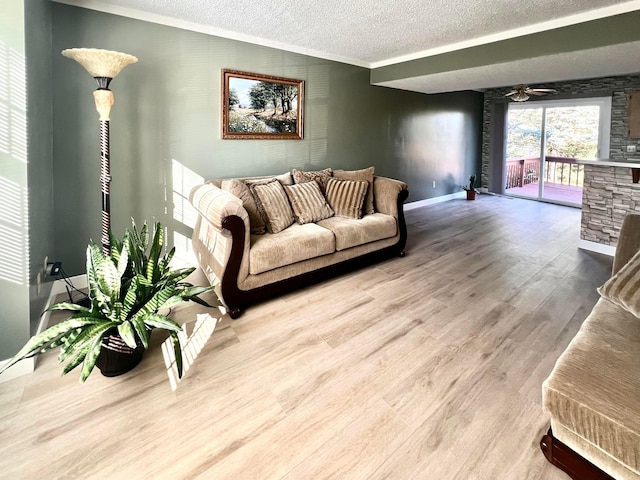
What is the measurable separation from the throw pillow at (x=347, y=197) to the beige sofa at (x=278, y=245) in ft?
0.32

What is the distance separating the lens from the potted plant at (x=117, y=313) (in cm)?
160

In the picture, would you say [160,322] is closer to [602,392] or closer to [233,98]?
[602,392]

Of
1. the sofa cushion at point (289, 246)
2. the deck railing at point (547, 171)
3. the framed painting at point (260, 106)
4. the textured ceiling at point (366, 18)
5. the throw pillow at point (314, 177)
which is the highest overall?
the textured ceiling at point (366, 18)

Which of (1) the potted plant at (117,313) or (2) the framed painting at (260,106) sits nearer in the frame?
(1) the potted plant at (117,313)

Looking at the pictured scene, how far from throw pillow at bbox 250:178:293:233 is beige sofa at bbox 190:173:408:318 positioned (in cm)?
9

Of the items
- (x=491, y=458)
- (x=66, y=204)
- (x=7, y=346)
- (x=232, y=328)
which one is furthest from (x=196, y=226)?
(x=491, y=458)

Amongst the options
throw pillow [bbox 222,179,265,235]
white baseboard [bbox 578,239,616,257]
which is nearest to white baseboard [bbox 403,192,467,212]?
white baseboard [bbox 578,239,616,257]

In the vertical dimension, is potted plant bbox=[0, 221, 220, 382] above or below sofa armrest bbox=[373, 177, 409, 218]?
below

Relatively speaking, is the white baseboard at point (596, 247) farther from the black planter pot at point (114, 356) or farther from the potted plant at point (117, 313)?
the black planter pot at point (114, 356)

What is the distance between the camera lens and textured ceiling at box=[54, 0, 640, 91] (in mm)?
2910

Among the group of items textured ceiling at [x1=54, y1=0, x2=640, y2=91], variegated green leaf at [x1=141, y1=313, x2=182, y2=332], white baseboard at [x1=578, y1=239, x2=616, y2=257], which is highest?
textured ceiling at [x1=54, y1=0, x2=640, y2=91]

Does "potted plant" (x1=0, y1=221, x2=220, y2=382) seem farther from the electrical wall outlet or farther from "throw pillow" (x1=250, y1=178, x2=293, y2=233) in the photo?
"throw pillow" (x1=250, y1=178, x2=293, y2=233)

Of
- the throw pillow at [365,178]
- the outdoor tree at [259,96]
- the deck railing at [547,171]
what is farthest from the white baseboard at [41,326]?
the deck railing at [547,171]

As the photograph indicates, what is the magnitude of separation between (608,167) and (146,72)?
495cm
